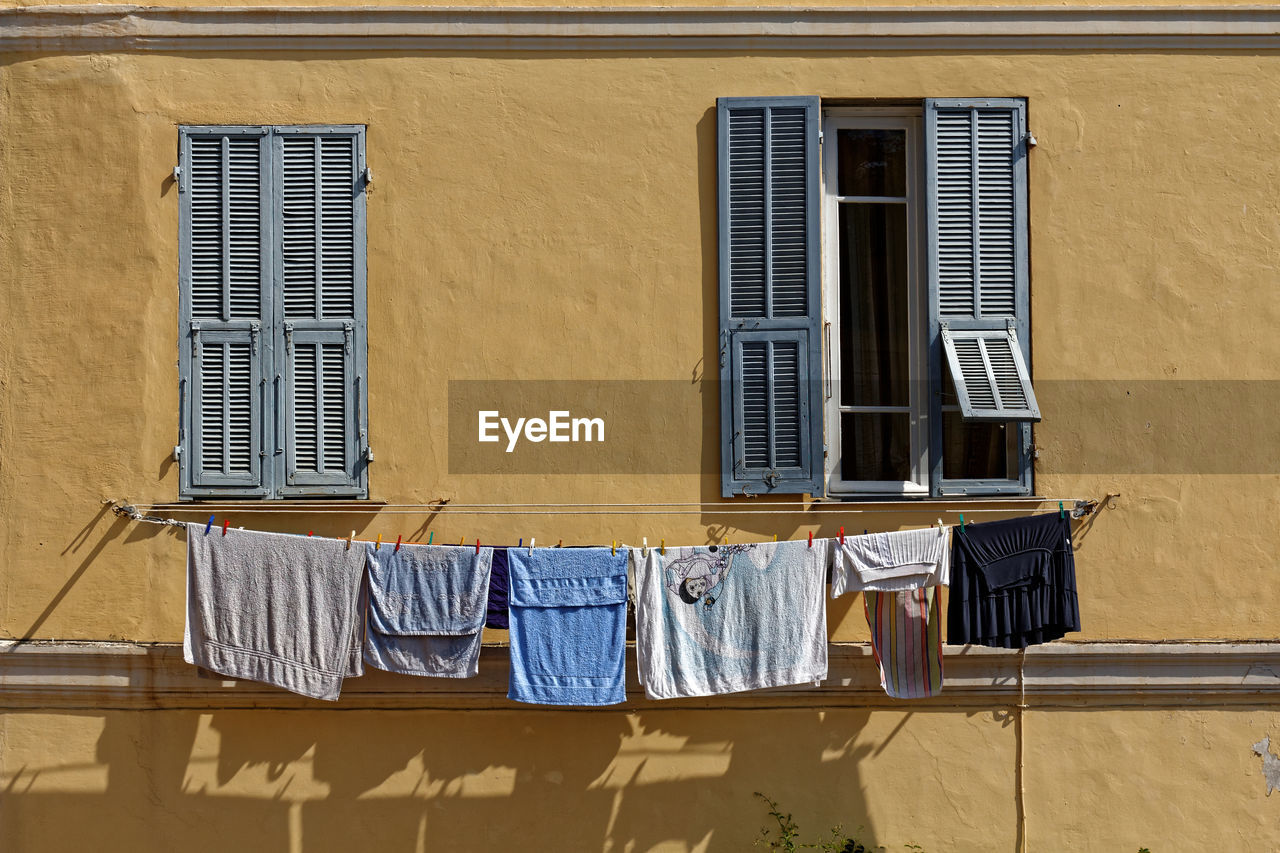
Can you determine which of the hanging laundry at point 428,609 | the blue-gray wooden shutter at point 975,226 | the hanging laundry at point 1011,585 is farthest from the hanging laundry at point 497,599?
the blue-gray wooden shutter at point 975,226

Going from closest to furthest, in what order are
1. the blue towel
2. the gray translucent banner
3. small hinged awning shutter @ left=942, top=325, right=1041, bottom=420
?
the blue towel
small hinged awning shutter @ left=942, top=325, right=1041, bottom=420
the gray translucent banner

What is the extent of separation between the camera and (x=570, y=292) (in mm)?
6227

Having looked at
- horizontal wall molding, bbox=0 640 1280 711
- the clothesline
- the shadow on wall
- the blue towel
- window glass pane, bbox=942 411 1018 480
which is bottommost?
the shadow on wall

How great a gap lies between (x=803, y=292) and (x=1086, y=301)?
1.41 meters

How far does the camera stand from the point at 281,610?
5.84 m

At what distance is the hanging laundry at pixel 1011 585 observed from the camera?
578 cm

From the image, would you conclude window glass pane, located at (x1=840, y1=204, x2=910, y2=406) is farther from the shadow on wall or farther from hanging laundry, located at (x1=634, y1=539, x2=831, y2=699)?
the shadow on wall

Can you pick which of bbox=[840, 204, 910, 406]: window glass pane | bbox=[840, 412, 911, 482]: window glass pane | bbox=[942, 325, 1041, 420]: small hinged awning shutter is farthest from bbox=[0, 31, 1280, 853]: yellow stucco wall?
bbox=[840, 204, 910, 406]: window glass pane

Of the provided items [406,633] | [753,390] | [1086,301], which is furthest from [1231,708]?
[406,633]

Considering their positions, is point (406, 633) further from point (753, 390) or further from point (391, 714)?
point (753, 390)

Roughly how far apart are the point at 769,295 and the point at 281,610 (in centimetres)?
277

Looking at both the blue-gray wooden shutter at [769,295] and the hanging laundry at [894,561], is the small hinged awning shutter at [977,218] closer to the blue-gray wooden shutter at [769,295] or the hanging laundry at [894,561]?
the blue-gray wooden shutter at [769,295]

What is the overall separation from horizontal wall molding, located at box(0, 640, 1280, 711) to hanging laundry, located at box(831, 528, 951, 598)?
1.46ft

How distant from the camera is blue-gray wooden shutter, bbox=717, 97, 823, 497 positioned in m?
6.14
